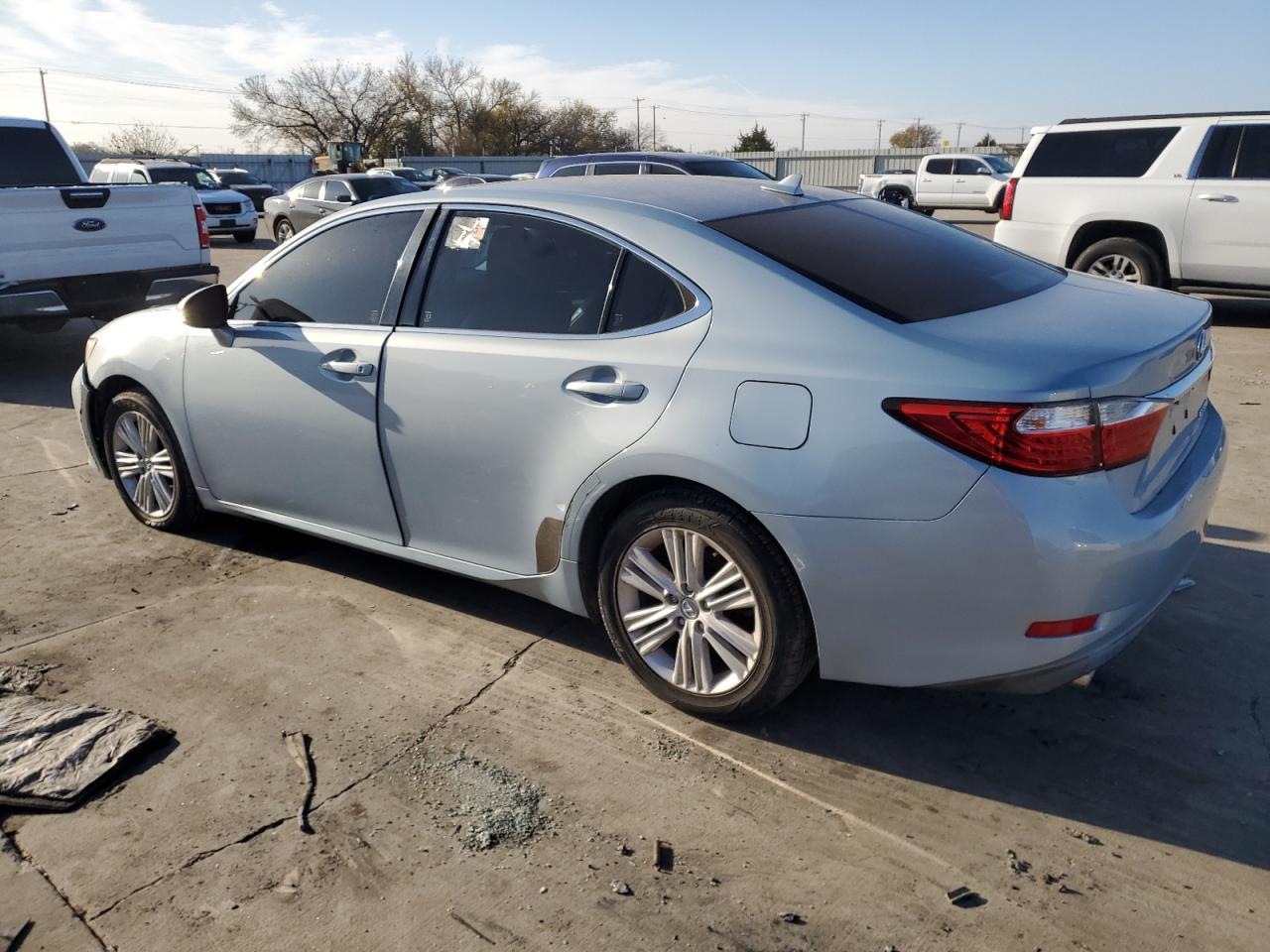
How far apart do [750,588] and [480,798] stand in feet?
3.19

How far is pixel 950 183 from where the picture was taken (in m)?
30.7

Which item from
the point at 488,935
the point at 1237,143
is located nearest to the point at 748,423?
the point at 488,935

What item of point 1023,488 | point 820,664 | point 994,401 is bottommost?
point 820,664

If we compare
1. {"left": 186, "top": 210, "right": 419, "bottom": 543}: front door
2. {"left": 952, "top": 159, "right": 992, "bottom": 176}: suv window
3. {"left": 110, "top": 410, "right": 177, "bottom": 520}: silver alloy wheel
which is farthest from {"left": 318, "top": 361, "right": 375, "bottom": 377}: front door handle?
{"left": 952, "top": 159, "right": 992, "bottom": 176}: suv window

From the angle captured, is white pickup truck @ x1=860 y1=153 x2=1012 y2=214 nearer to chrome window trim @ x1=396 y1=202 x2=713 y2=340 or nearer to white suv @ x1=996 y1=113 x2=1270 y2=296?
white suv @ x1=996 y1=113 x2=1270 y2=296

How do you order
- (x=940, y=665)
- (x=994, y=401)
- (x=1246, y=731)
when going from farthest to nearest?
(x=1246, y=731)
(x=940, y=665)
(x=994, y=401)

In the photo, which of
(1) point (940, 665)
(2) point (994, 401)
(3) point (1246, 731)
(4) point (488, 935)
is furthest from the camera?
(3) point (1246, 731)

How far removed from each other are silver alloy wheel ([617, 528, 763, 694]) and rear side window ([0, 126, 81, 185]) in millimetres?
9371

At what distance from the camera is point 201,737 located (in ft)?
11.0

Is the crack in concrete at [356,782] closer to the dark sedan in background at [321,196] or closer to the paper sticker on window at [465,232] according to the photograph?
the paper sticker on window at [465,232]

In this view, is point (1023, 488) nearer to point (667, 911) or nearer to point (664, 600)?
point (664, 600)

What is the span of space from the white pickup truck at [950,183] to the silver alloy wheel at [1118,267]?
20033 millimetres

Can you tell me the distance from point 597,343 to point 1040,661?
5.24ft

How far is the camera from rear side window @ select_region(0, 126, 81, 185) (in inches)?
392
